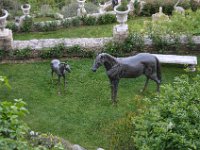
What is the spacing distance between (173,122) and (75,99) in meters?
5.57

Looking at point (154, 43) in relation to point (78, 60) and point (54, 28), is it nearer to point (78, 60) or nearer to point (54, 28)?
point (78, 60)

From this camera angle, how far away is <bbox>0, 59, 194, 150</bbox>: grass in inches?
492

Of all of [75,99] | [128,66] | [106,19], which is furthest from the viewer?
[106,19]

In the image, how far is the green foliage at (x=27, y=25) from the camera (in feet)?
64.8

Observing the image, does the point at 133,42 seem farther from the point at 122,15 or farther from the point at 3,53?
the point at 3,53

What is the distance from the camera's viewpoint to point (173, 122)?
28.7ft

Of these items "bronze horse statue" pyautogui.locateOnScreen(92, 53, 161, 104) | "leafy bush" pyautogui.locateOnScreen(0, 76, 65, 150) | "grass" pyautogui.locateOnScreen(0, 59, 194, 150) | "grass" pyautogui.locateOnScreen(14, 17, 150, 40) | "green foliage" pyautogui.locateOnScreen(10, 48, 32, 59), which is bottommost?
"grass" pyautogui.locateOnScreen(0, 59, 194, 150)

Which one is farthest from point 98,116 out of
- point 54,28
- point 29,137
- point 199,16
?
point 54,28

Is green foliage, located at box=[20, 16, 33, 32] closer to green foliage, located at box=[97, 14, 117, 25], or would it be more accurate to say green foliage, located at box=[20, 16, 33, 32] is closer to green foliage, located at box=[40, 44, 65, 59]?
green foliage, located at box=[97, 14, 117, 25]

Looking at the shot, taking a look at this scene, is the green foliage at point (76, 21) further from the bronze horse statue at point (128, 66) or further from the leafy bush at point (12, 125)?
the leafy bush at point (12, 125)

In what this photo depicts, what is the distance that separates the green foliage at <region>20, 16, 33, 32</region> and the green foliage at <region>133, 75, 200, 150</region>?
11393 mm

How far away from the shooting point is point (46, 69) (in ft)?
51.0

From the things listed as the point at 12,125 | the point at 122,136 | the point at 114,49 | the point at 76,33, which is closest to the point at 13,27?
the point at 76,33

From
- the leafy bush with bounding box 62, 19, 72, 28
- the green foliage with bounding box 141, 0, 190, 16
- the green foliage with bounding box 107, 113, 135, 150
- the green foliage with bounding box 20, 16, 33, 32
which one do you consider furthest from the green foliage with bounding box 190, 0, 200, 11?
the green foliage with bounding box 107, 113, 135, 150
